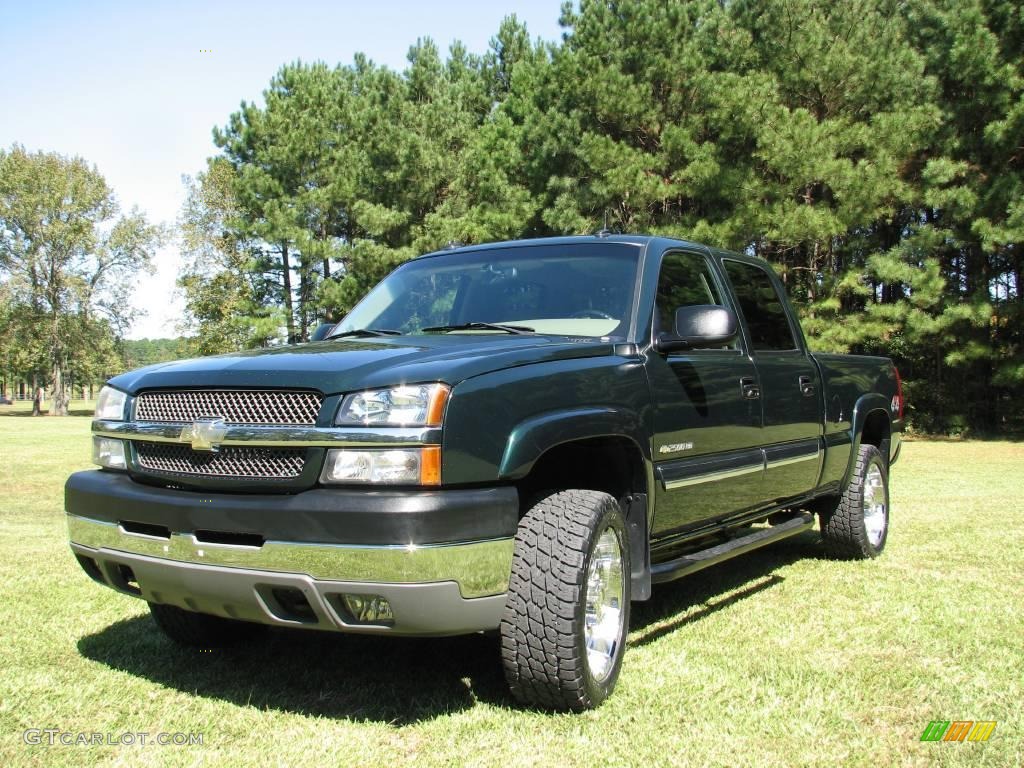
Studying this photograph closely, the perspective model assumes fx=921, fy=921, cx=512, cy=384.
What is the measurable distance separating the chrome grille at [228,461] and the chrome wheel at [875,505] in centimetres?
Result: 472

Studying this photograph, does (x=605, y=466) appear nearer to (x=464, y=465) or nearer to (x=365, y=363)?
(x=464, y=465)

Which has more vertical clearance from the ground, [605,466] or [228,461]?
[228,461]

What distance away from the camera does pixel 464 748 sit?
3.18m

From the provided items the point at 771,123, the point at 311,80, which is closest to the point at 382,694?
the point at 771,123

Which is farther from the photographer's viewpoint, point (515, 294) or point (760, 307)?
point (760, 307)

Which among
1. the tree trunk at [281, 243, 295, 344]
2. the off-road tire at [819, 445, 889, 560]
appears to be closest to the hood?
the off-road tire at [819, 445, 889, 560]

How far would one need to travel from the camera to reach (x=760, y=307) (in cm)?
552

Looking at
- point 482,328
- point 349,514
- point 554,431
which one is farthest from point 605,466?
point 349,514

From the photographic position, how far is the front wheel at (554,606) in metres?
3.26

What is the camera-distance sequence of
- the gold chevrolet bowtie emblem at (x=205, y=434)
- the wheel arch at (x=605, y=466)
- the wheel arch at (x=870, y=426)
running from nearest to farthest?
the gold chevrolet bowtie emblem at (x=205, y=434), the wheel arch at (x=605, y=466), the wheel arch at (x=870, y=426)

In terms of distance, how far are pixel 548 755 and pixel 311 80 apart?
36.4m

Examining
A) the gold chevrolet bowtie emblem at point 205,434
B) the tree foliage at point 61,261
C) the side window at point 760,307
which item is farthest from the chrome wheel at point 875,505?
the tree foliage at point 61,261

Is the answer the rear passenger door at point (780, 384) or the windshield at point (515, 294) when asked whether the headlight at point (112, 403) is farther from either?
the rear passenger door at point (780, 384)

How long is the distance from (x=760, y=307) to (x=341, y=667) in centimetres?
317
